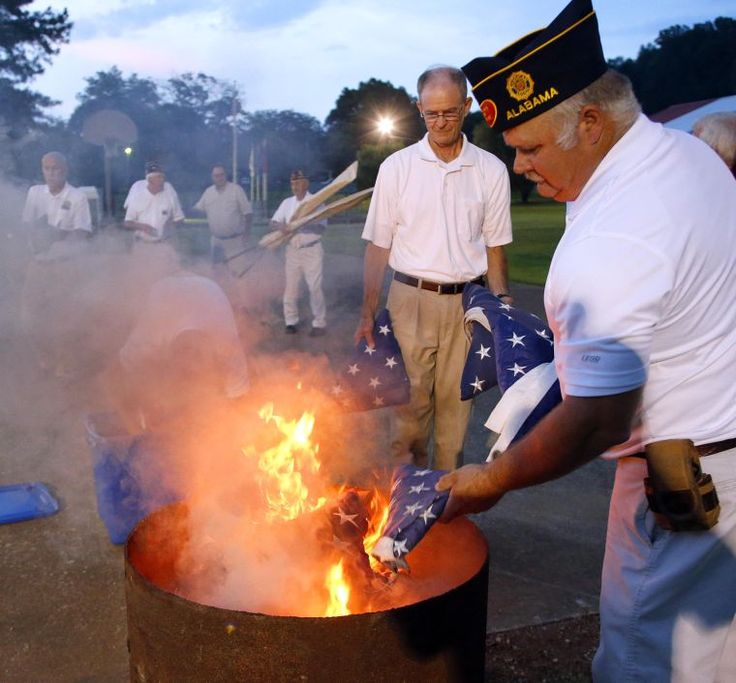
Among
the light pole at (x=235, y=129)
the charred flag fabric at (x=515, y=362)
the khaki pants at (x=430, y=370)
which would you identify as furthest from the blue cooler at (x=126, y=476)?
the light pole at (x=235, y=129)

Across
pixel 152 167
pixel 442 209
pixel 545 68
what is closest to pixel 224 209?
pixel 152 167

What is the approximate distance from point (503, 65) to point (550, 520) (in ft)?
10.2

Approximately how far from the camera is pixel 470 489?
1.90 m

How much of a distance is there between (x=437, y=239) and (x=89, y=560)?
7.80 feet

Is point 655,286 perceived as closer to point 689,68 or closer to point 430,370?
point 430,370

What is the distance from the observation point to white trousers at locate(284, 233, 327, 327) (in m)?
9.70

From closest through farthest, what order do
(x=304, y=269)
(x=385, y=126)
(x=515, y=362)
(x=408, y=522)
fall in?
(x=408, y=522) → (x=515, y=362) → (x=304, y=269) → (x=385, y=126)

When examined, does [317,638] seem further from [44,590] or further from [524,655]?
[44,590]

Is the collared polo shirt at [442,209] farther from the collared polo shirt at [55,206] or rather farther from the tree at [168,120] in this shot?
the tree at [168,120]

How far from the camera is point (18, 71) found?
10820 mm

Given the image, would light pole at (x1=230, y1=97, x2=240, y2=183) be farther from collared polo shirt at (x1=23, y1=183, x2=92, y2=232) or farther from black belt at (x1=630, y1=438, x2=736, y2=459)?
black belt at (x1=630, y1=438, x2=736, y2=459)

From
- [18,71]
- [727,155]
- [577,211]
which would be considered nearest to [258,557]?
[577,211]

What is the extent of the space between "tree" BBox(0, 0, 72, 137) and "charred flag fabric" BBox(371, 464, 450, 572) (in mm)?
7642

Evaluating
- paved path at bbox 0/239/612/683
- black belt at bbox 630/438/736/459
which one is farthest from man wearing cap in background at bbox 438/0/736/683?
paved path at bbox 0/239/612/683
